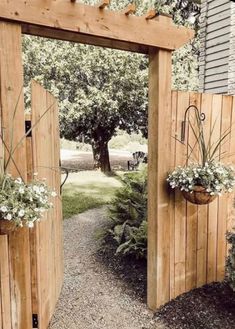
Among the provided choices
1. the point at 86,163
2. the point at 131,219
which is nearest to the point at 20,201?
the point at 131,219

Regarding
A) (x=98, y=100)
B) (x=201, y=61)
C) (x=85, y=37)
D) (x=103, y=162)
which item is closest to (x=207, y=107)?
(x=85, y=37)

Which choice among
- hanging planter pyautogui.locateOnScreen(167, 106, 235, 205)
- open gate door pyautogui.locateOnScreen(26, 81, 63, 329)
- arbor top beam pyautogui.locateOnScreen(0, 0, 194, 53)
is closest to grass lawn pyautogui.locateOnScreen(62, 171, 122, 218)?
open gate door pyautogui.locateOnScreen(26, 81, 63, 329)

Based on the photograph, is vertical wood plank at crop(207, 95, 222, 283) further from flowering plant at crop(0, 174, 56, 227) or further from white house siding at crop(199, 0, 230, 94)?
white house siding at crop(199, 0, 230, 94)

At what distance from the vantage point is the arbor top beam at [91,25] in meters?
1.76

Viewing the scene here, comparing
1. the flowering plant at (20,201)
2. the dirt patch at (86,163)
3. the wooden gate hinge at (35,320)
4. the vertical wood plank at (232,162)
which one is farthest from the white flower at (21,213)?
the dirt patch at (86,163)

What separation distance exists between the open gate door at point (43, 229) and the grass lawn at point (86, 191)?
2.79m

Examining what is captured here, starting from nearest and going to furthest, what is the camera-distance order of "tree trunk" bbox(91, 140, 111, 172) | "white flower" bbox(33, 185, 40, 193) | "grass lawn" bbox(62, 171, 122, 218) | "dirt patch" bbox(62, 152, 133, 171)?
"white flower" bbox(33, 185, 40, 193), "grass lawn" bbox(62, 171, 122, 218), "tree trunk" bbox(91, 140, 111, 172), "dirt patch" bbox(62, 152, 133, 171)

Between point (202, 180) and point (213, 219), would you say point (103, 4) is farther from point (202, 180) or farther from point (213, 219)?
point (213, 219)

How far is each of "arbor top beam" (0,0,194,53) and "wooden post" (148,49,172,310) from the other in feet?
0.41

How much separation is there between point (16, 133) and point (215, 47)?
4099mm

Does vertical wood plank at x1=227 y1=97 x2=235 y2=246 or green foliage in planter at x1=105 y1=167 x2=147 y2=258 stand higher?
vertical wood plank at x1=227 y1=97 x2=235 y2=246

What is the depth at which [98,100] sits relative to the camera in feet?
28.3

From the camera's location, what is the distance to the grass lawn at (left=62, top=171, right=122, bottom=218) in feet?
19.0

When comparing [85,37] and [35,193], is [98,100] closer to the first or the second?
[85,37]
